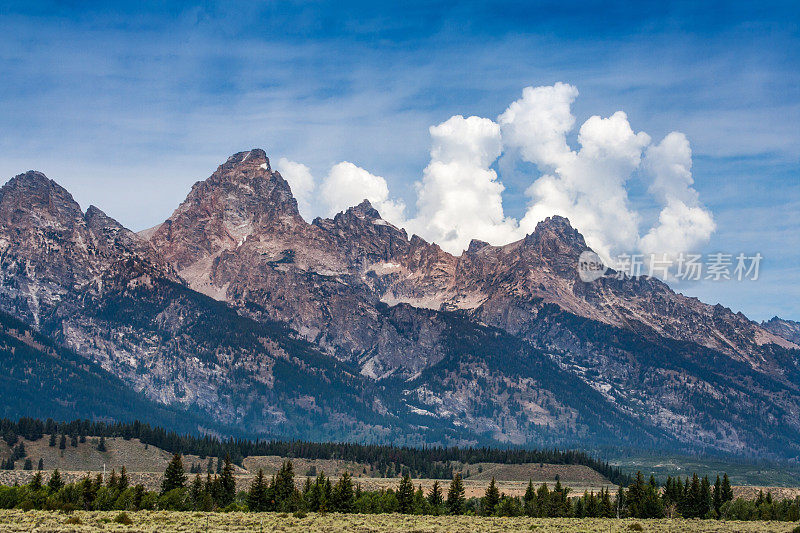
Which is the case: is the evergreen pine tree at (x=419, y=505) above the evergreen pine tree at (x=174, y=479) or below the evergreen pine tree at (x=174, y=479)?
below

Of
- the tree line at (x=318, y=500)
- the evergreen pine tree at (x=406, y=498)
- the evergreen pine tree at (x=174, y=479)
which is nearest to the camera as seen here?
the tree line at (x=318, y=500)

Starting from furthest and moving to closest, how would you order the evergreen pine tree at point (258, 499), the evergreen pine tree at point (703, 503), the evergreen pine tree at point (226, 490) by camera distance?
the evergreen pine tree at point (703, 503), the evergreen pine tree at point (226, 490), the evergreen pine tree at point (258, 499)

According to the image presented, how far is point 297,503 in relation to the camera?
164 metres

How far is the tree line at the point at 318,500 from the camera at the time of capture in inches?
6107

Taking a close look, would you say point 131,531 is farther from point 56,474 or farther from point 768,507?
point 768,507

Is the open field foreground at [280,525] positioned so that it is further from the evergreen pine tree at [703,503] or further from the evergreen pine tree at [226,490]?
the evergreen pine tree at [703,503]

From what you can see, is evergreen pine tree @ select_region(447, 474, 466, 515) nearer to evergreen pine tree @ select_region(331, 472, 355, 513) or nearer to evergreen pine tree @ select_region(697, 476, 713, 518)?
evergreen pine tree @ select_region(331, 472, 355, 513)

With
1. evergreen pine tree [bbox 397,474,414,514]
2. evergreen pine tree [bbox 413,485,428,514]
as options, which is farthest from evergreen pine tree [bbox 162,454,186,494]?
evergreen pine tree [bbox 413,485,428,514]

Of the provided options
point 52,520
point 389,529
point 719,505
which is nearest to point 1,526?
point 52,520

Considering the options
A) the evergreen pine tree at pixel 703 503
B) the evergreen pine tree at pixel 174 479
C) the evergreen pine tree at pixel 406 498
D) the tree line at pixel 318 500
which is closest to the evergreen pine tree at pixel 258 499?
the tree line at pixel 318 500

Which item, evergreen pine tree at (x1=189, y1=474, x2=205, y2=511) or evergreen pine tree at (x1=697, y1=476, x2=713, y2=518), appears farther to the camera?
evergreen pine tree at (x1=697, y1=476, x2=713, y2=518)

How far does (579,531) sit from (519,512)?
72.9 m

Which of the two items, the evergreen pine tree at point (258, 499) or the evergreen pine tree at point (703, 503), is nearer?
the evergreen pine tree at point (258, 499)

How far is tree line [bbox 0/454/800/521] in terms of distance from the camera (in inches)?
6107
